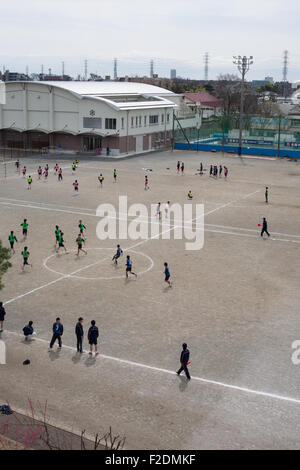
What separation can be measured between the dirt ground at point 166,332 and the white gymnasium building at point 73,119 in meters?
34.2

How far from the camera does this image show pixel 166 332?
777 inches

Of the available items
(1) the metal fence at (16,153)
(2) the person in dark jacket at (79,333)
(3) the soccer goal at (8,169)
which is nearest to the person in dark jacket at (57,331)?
(2) the person in dark jacket at (79,333)

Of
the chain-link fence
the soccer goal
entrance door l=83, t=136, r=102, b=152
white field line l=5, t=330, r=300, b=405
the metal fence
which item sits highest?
the chain-link fence

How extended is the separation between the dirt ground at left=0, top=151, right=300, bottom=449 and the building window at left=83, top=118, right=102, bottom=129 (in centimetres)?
3412

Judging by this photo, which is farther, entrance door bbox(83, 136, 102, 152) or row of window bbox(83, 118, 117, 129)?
entrance door bbox(83, 136, 102, 152)

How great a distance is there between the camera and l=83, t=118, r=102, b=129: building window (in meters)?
72.2

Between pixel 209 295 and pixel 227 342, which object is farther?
pixel 209 295

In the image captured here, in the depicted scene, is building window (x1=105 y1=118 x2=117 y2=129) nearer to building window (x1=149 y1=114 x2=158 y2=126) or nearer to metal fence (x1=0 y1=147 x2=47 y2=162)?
metal fence (x1=0 y1=147 x2=47 y2=162)

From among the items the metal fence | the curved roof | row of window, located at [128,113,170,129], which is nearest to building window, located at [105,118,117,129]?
row of window, located at [128,113,170,129]

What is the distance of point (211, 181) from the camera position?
54781mm

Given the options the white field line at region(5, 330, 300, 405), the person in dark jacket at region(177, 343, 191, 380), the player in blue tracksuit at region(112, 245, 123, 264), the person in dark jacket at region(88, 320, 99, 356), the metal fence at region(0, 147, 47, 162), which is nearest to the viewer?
the white field line at region(5, 330, 300, 405)
